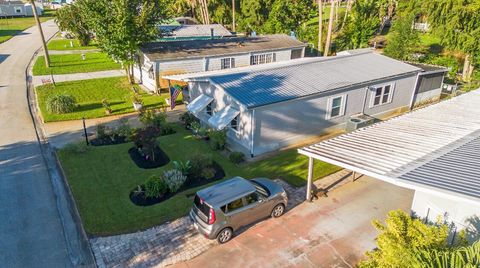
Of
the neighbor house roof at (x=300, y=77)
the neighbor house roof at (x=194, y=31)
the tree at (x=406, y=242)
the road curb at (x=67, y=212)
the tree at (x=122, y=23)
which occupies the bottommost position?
the road curb at (x=67, y=212)

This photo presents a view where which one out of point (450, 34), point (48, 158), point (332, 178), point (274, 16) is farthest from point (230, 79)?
point (274, 16)

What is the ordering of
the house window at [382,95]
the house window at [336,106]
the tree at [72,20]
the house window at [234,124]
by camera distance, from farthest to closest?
1. the tree at [72,20]
2. the house window at [382,95]
3. the house window at [336,106]
4. the house window at [234,124]

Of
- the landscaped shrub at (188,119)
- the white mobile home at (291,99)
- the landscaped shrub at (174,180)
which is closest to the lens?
the landscaped shrub at (174,180)

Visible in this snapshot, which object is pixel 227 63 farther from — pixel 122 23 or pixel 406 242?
pixel 406 242

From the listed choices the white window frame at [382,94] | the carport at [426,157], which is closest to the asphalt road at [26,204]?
the carport at [426,157]

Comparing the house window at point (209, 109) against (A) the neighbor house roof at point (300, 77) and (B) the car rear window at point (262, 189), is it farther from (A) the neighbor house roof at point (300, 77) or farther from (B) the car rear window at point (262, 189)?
(B) the car rear window at point (262, 189)

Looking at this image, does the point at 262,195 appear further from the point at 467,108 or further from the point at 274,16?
the point at 274,16

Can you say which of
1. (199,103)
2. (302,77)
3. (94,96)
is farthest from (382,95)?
(94,96)
